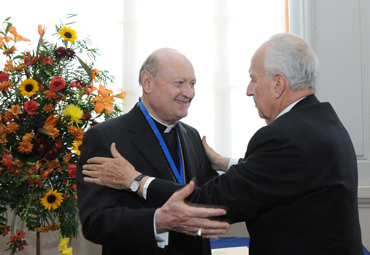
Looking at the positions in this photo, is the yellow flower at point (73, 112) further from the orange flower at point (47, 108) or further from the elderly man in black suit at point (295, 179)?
the elderly man in black suit at point (295, 179)

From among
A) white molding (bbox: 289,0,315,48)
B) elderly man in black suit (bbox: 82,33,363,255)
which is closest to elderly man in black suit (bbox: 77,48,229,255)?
elderly man in black suit (bbox: 82,33,363,255)

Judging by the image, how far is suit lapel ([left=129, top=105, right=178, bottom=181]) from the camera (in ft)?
6.59

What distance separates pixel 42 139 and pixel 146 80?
0.87 m

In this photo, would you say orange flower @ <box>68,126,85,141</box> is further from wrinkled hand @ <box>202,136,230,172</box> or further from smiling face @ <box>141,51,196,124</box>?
wrinkled hand @ <box>202,136,230,172</box>

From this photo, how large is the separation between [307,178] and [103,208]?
2.98ft

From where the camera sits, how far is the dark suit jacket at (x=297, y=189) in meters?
1.57

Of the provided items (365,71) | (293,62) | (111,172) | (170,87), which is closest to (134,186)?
(111,172)

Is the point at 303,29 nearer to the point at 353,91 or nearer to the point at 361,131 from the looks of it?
the point at 353,91

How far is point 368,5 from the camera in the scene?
3.57m

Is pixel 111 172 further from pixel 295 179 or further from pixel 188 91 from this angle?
pixel 295 179

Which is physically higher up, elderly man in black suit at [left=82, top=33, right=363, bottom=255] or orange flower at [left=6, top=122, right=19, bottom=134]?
orange flower at [left=6, top=122, right=19, bottom=134]

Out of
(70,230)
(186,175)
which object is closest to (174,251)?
(186,175)

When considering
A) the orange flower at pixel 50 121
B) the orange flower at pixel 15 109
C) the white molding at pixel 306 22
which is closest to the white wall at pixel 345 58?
the white molding at pixel 306 22

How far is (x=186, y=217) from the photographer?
1.67m
